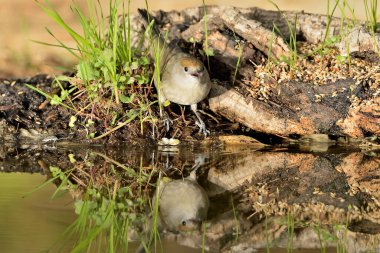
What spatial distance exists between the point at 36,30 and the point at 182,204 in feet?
20.0

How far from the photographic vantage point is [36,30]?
990 cm

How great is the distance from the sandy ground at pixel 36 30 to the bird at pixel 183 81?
215cm

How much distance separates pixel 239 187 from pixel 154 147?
169 cm

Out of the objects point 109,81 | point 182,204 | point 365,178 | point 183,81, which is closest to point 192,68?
point 183,81

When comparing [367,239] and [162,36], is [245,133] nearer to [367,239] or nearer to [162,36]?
[162,36]

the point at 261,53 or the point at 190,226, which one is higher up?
the point at 261,53

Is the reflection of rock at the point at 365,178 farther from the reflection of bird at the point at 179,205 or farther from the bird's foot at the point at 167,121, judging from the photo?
the bird's foot at the point at 167,121

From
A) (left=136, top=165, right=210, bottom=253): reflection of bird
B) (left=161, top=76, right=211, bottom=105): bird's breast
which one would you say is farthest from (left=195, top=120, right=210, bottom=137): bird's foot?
(left=136, top=165, right=210, bottom=253): reflection of bird

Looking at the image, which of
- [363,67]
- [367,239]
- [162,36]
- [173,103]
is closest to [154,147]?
[173,103]

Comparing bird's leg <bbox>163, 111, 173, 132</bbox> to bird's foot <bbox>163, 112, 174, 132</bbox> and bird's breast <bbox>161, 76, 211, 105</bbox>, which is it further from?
bird's breast <bbox>161, 76, 211, 105</bbox>

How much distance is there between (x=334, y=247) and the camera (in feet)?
12.1

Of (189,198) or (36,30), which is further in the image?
(36,30)

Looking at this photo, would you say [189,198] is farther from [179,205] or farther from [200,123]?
[200,123]

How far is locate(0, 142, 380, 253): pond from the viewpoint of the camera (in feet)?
12.4
